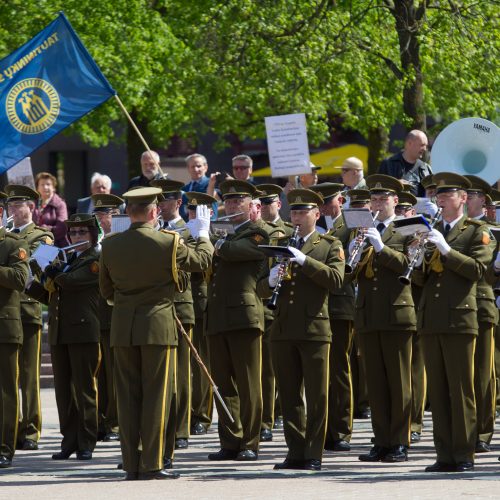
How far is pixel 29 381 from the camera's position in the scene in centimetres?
1407

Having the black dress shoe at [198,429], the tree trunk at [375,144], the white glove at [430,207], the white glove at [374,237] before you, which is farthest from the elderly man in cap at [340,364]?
the tree trunk at [375,144]

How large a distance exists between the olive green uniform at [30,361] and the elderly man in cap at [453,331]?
12.8 feet

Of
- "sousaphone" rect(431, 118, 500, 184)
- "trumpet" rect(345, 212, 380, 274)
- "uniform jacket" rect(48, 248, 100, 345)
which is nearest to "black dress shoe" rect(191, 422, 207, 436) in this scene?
"uniform jacket" rect(48, 248, 100, 345)

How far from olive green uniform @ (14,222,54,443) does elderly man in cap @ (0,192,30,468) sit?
1027 millimetres

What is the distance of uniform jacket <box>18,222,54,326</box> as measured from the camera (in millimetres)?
13758

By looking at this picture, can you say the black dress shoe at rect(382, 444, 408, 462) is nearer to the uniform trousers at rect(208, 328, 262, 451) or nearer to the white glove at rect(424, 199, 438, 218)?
the uniform trousers at rect(208, 328, 262, 451)

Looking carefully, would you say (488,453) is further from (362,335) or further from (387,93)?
(387,93)

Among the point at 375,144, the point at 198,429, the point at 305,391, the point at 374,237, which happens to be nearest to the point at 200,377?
the point at 198,429

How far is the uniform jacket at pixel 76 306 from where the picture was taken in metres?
13.0

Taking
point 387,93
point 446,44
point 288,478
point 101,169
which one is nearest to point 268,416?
point 288,478

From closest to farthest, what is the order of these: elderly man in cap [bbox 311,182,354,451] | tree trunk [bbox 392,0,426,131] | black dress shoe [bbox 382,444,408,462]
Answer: black dress shoe [bbox 382,444,408,462]
elderly man in cap [bbox 311,182,354,451]
tree trunk [bbox 392,0,426,131]

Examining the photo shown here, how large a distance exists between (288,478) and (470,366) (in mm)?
1584

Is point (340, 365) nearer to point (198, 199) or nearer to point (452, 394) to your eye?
point (198, 199)

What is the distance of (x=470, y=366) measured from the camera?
11531 millimetres
